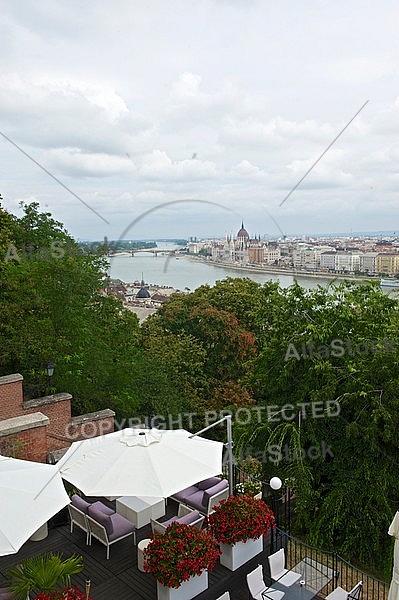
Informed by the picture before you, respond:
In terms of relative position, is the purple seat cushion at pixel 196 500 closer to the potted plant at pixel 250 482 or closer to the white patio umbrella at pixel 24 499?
the potted plant at pixel 250 482

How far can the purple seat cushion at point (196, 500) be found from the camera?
7.75m

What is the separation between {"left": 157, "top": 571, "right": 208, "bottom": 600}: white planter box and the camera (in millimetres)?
5500

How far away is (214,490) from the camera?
7.85 m

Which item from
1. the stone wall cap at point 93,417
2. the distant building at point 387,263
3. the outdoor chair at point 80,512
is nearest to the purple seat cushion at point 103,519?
the outdoor chair at point 80,512

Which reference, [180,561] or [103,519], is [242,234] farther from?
[180,561]

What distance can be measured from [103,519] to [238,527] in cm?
196

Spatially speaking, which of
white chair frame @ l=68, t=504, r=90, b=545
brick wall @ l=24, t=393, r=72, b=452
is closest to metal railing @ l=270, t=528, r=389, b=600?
white chair frame @ l=68, t=504, r=90, b=545

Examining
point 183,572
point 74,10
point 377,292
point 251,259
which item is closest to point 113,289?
point 251,259

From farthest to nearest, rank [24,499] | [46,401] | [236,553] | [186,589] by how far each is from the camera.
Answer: [46,401]
[236,553]
[186,589]
[24,499]

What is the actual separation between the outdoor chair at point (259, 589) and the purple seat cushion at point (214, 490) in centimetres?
Answer: 188

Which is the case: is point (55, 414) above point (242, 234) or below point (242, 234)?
below

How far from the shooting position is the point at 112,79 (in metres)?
12.7

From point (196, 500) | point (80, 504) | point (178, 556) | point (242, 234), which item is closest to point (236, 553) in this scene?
point (178, 556)

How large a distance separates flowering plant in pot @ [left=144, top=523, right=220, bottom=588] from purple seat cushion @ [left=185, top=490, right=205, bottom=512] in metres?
2.09
